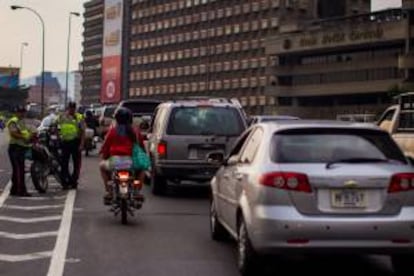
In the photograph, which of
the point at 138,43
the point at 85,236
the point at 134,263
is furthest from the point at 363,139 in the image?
the point at 138,43

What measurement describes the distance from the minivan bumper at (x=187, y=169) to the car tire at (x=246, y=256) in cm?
770

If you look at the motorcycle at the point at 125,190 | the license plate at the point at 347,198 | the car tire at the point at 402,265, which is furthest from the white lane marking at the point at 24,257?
the car tire at the point at 402,265

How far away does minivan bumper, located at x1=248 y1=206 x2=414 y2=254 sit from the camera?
7.84 meters

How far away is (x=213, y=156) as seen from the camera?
1094 cm

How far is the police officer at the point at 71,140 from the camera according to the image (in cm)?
1789

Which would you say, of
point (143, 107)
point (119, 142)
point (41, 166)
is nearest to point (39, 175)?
point (41, 166)

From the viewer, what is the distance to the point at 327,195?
8.01m

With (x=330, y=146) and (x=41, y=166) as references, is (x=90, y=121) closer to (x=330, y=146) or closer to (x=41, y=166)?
(x=41, y=166)

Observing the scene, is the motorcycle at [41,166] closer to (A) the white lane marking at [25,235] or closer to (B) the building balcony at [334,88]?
(A) the white lane marking at [25,235]

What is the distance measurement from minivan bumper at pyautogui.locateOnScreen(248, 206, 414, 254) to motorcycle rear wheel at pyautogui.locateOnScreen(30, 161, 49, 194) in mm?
9695

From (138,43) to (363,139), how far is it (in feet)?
572

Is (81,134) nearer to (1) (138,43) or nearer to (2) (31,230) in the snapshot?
(2) (31,230)

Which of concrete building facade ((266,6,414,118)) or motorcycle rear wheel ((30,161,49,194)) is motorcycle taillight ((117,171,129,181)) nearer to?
motorcycle rear wheel ((30,161,49,194))

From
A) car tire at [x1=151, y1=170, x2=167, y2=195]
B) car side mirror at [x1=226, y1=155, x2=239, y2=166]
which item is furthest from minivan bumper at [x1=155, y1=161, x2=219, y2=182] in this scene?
car side mirror at [x1=226, y1=155, x2=239, y2=166]
